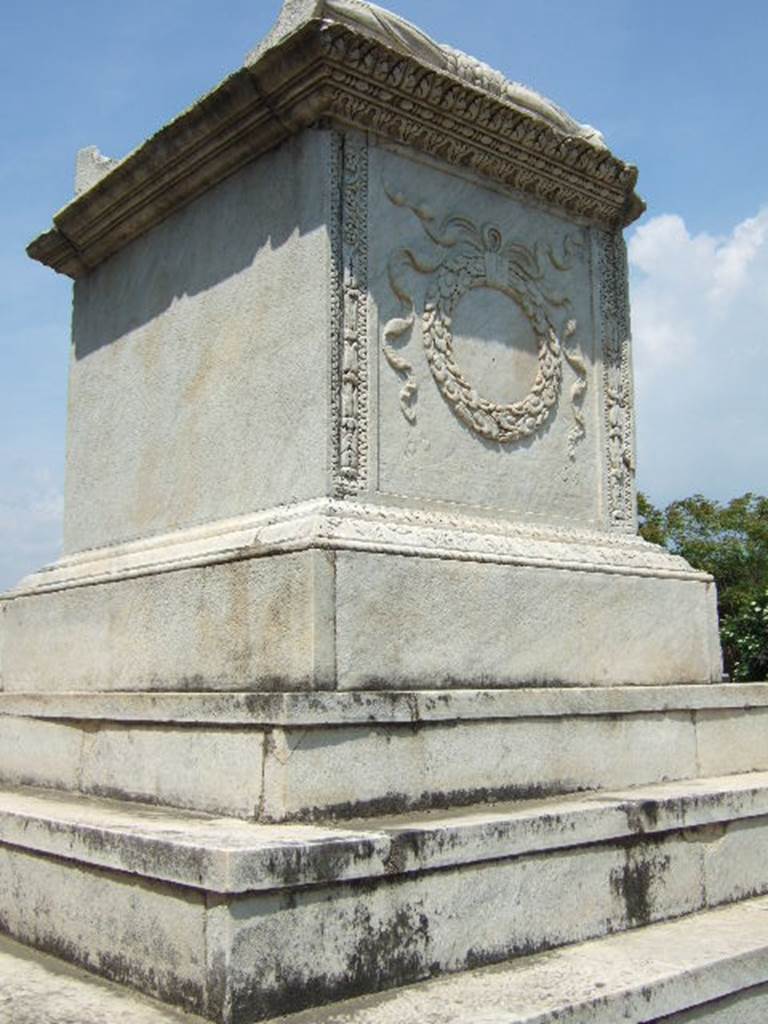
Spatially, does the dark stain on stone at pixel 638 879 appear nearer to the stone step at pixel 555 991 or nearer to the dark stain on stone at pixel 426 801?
the stone step at pixel 555 991

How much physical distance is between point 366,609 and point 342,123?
6.89 feet

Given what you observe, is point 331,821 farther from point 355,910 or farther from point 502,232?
point 502,232

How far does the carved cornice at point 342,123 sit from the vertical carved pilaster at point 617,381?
9.0 inches

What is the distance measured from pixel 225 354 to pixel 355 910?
272 centimetres

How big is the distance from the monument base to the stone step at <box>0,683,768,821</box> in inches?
8.7

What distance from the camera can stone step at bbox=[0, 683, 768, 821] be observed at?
368cm

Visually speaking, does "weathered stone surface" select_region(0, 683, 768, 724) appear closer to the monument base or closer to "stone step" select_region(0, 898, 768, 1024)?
the monument base

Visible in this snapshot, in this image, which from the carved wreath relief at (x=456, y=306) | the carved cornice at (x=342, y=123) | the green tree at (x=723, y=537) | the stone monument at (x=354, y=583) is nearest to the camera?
the stone monument at (x=354, y=583)

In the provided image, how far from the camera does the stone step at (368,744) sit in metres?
3.68

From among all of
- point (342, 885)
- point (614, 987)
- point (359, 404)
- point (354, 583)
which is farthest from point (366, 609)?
point (614, 987)

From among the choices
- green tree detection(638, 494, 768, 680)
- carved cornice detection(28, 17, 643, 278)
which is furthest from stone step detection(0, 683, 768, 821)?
green tree detection(638, 494, 768, 680)

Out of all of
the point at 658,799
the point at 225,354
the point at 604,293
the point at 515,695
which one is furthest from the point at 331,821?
the point at 604,293

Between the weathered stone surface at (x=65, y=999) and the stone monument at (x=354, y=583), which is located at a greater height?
the stone monument at (x=354, y=583)

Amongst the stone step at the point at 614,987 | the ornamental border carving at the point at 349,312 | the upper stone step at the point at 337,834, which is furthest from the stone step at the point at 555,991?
the ornamental border carving at the point at 349,312
